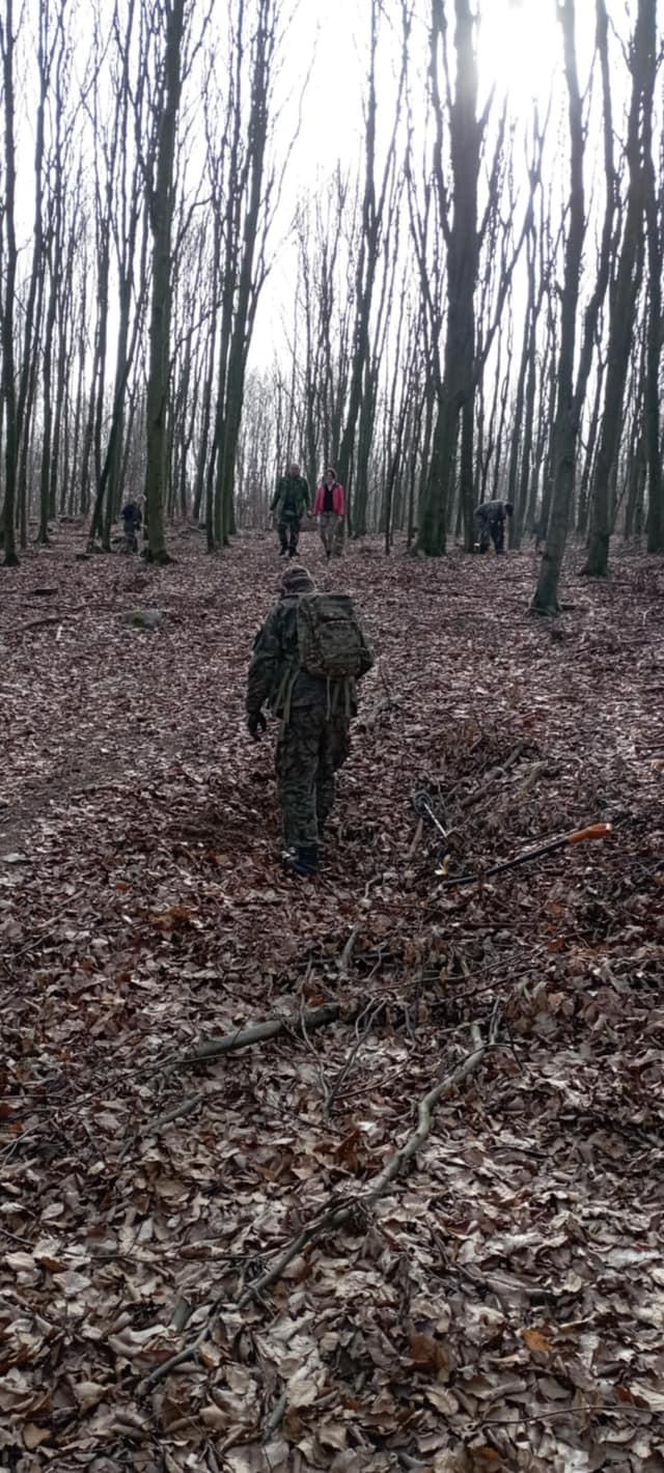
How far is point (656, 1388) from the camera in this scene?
2816 mm

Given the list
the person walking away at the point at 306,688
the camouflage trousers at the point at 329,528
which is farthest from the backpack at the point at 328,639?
the camouflage trousers at the point at 329,528

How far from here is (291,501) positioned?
18172 mm

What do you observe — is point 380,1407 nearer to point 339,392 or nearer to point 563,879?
point 563,879

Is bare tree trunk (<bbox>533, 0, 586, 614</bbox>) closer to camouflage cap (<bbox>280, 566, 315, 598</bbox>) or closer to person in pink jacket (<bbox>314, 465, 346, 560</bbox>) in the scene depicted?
camouflage cap (<bbox>280, 566, 315, 598</bbox>)

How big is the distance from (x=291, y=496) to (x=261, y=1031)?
14.7 metres

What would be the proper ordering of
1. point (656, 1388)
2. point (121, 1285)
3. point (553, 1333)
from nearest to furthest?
point (656, 1388)
point (553, 1333)
point (121, 1285)

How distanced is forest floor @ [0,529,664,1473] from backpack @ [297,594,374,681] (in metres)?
1.29

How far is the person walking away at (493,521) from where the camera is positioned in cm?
1956

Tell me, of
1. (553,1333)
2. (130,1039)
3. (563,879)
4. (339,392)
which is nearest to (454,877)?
(563,879)

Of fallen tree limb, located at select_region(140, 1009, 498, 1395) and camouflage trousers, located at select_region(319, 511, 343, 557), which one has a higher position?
camouflage trousers, located at select_region(319, 511, 343, 557)

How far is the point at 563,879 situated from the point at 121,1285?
3.51m

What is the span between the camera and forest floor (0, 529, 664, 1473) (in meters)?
2.86

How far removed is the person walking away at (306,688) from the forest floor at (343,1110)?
381 millimetres

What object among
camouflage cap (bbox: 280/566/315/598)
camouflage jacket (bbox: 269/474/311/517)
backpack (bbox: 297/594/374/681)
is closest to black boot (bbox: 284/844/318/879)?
backpack (bbox: 297/594/374/681)
